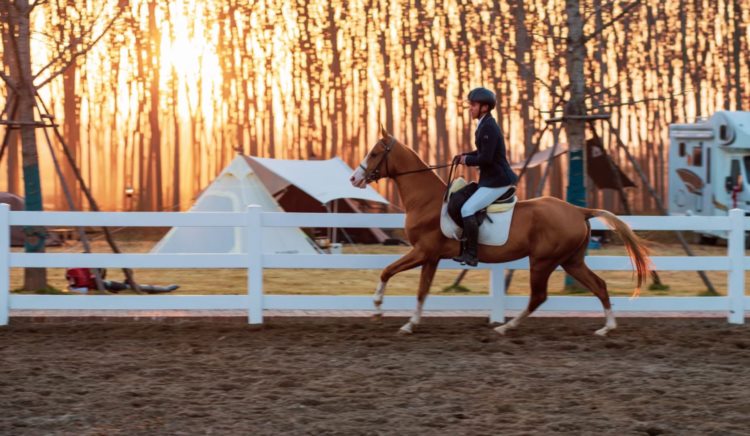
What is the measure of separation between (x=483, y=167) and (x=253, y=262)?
7.50ft

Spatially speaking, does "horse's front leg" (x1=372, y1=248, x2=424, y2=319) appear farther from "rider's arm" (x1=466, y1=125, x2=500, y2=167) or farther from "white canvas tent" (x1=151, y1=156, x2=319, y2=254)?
"white canvas tent" (x1=151, y1=156, x2=319, y2=254)

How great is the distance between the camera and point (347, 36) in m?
27.9

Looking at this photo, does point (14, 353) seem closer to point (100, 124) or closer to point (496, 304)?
point (496, 304)

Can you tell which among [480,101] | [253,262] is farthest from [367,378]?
[480,101]

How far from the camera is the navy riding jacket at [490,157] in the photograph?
7.88 meters

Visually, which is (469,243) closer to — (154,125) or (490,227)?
(490,227)

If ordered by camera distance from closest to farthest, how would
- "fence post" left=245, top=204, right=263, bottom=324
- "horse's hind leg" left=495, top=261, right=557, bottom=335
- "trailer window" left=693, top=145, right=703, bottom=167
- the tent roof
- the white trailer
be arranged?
"horse's hind leg" left=495, top=261, right=557, bottom=335 < "fence post" left=245, top=204, right=263, bottom=324 < the tent roof < the white trailer < "trailer window" left=693, top=145, right=703, bottom=167

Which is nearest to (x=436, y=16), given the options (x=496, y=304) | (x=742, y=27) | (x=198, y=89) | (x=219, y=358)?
(x=198, y=89)

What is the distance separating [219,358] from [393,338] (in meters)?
1.64

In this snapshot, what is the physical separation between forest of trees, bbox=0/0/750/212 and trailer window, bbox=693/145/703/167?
468 centimetres

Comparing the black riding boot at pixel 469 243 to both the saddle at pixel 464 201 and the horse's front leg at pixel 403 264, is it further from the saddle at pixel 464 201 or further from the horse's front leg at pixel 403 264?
the horse's front leg at pixel 403 264

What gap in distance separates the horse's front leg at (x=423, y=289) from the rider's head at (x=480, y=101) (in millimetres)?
1338

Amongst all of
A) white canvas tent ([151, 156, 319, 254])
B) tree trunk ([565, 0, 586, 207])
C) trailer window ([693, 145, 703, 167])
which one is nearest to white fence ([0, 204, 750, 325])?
tree trunk ([565, 0, 586, 207])

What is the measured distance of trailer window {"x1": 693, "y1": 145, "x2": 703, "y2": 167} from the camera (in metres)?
21.9
